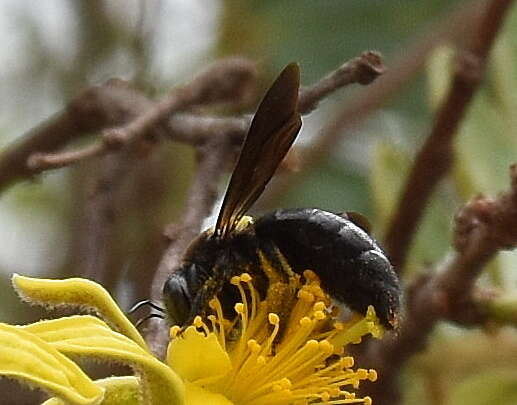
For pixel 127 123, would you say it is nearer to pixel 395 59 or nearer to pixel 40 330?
pixel 40 330

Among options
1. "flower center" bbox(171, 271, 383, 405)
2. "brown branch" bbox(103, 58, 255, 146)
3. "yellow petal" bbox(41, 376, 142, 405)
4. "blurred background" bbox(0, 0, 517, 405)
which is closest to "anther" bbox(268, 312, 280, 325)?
"flower center" bbox(171, 271, 383, 405)

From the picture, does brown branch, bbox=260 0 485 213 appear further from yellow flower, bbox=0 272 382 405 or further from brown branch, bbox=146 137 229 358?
yellow flower, bbox=0 272 382 405

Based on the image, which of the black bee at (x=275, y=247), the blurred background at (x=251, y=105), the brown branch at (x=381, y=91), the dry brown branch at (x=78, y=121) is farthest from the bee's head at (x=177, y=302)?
the brown branch at (x=381, y=91)

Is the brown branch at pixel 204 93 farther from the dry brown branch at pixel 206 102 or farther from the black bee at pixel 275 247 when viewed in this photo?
the black bee at pixel 275 247

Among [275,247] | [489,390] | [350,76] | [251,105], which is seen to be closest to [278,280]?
[275,247]

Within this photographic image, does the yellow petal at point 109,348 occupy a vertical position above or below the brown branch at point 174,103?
below

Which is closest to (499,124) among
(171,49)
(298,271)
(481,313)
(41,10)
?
(481,313)
